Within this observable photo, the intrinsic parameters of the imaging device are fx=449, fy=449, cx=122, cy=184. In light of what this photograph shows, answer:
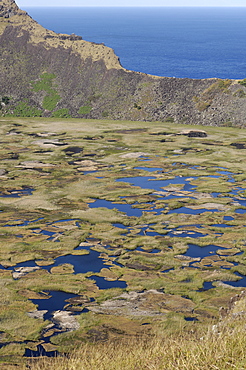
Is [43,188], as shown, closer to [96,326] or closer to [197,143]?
[96,326]

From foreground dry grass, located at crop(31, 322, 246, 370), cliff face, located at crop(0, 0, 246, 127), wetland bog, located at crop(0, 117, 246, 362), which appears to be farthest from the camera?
cliff face, located at crop(0, 0, 246, 127)

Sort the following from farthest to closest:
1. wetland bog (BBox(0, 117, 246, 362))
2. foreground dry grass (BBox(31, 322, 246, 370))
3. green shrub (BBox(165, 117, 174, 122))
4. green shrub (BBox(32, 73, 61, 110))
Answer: green shrub (BBox(32, 73, 61, 110)) < green shrub (BBox(165, 117, 174, 122)) < wetland bog (BBox(0, 117, 246, 362)) < foreground dry grass (BBox(31, 322, 246, 370))

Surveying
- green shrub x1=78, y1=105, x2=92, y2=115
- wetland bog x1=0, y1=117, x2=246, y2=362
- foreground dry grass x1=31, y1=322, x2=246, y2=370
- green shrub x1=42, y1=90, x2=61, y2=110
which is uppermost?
foreground dry grass x1=31, y1=322, x2=246, y2=370

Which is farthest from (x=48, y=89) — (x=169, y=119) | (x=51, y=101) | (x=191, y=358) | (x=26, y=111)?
(x=191, y=358)

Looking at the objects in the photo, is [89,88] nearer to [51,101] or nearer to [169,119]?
[51,101]

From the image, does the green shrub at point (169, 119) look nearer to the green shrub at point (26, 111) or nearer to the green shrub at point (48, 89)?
the green shrub at point (48, 89)

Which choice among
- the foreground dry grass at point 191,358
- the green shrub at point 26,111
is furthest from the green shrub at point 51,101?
the foreground dry grass at point 191,358

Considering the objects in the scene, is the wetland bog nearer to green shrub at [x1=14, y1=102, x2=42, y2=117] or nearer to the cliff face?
the cliff face

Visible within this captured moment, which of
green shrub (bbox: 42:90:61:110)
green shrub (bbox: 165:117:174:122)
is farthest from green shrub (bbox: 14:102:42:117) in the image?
green shrub (bbox: 165:117:174:122)
